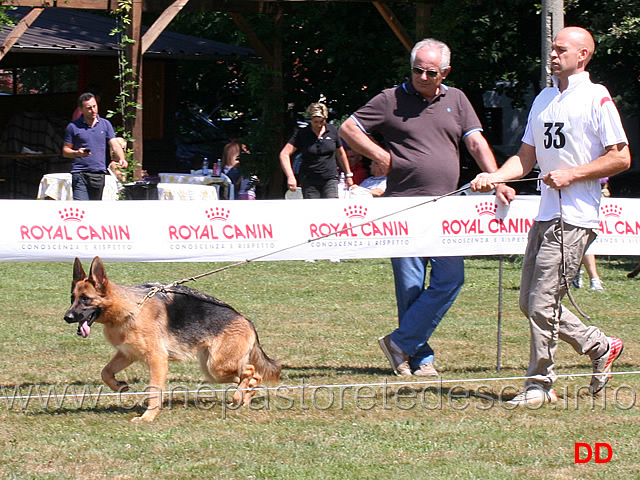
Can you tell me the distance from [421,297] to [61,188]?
30.7 ft

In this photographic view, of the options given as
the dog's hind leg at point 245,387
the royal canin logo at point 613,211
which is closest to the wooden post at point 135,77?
the royal canin logo at point 613,211

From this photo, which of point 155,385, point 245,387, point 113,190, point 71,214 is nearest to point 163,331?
point 155,385

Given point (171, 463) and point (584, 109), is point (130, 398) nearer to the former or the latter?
point (171, 463)

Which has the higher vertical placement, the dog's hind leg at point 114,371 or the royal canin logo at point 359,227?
the royal canin logo at point 359,227

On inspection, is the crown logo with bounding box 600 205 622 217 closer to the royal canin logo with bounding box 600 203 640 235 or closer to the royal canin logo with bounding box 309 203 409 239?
the royal canin logo with bounding box 600 203 640 235

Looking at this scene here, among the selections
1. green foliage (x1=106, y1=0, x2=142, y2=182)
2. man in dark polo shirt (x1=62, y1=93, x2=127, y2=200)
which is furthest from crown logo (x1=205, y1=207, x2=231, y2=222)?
green foliage (x1=106, y1=0, x2=142, y2=182)

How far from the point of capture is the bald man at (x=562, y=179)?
5281 millimetres

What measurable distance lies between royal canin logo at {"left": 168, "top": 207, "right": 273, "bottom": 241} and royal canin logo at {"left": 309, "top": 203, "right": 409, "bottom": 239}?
0.33m

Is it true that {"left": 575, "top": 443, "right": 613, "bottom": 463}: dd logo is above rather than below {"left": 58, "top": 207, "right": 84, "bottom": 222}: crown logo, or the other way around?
below

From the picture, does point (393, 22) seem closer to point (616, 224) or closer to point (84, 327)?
point (616, 224)

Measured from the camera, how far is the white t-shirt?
17.3 ft

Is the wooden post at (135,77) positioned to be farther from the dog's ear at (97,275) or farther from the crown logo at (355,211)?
the dog's ear at (97,275)

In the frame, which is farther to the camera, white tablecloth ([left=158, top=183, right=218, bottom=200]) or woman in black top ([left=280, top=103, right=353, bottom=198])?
white tablecloth ([left=158, top=183, right=218, bottom=200])

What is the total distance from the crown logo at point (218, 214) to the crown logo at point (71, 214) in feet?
2.62
